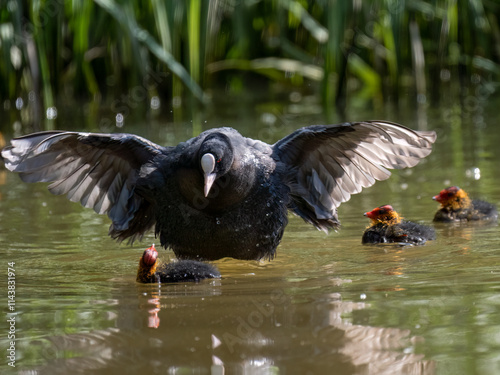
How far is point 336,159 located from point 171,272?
1.54 meters

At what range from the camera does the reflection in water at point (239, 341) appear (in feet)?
10.4

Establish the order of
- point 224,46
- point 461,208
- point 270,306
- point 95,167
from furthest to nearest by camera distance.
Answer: point 224,46 < point 461,208 < point 95,167 < point 270,306

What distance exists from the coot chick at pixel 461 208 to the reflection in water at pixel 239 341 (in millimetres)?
2420

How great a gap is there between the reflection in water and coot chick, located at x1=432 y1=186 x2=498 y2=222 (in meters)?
2.42

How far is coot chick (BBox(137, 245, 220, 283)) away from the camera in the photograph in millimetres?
4793

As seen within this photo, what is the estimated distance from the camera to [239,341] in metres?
3.48

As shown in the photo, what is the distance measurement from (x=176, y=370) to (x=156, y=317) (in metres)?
0.79

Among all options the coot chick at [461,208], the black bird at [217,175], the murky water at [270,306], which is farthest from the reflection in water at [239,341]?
the coot chick at [461,208]

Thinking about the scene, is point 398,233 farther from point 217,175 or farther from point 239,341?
point 239,341

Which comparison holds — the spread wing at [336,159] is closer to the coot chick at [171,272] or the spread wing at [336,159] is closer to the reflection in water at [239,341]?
the coot chick at [171,272]

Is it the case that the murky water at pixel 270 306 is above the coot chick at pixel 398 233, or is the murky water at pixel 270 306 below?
below

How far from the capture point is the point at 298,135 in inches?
215

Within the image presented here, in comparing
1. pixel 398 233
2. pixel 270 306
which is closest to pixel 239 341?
pixel 270 306

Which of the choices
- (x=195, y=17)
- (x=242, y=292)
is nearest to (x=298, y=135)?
(x=242, y=292)
